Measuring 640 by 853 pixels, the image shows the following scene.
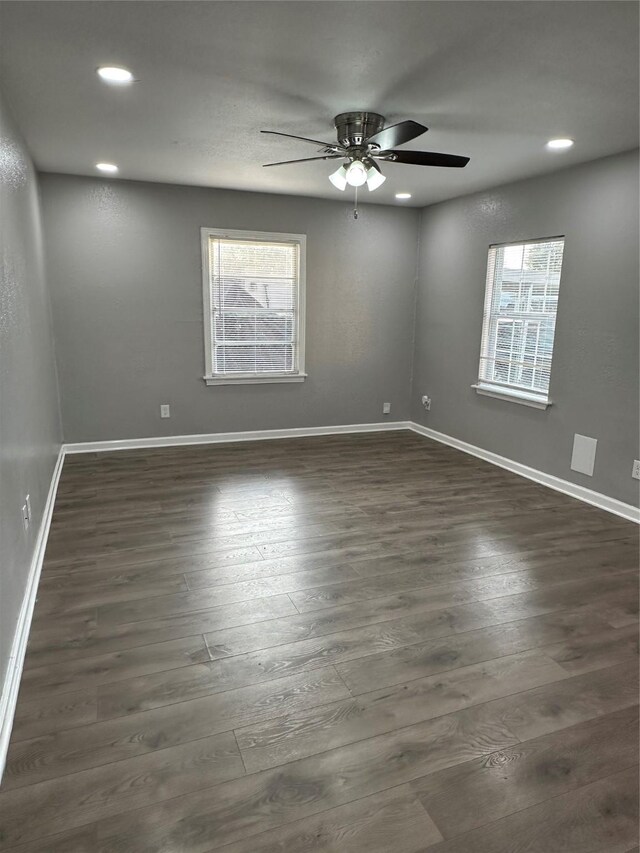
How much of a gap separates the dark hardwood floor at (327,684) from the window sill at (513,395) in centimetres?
103

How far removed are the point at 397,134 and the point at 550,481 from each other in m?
2.95

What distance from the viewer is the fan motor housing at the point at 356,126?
298 centimetres

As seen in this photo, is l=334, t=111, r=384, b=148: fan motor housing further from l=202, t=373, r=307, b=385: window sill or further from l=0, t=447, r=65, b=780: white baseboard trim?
l=0, t=447, r=65, b=780: white baseboard trim

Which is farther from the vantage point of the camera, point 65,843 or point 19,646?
point 19,646

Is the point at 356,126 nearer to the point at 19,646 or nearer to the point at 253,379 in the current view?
the point at 253,379

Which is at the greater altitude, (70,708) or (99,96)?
(99,96)

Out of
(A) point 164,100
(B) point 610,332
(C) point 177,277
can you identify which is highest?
(A) point 164,100

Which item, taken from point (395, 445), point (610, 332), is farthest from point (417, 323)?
point (610, 332)

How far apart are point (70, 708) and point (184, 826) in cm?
66

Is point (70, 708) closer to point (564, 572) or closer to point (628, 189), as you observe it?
point (564, 572)

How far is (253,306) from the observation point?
212 inches

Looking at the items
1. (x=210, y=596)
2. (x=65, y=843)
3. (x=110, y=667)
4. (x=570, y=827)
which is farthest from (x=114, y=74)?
(x=570, y=827)

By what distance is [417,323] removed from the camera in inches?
238

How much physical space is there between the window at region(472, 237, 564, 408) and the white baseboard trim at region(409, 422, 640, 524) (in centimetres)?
58
